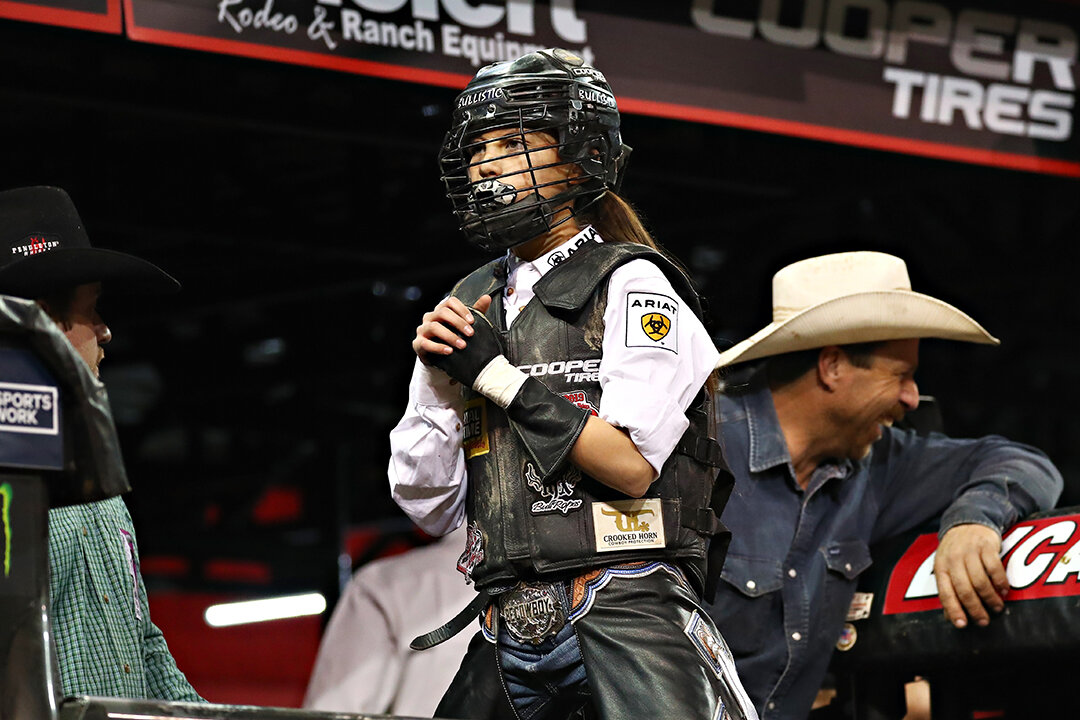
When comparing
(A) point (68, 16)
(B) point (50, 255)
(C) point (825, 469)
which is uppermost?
(A) point (68, 16)

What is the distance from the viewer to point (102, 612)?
3.01 m

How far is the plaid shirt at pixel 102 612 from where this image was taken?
2.92 metres

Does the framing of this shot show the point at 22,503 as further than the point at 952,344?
No

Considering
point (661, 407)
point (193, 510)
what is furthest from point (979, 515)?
point (193, 510)

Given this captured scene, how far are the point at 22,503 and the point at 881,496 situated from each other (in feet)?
9.17

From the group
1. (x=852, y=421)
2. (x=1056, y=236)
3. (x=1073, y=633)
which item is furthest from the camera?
(x=1056, y=236)

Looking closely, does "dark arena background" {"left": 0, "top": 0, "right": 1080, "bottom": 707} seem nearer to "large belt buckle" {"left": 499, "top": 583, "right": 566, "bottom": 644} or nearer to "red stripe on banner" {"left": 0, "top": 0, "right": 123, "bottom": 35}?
"red stripe on banner" {"left": 0, "top": 0, "right": 123, "bottom": 35}

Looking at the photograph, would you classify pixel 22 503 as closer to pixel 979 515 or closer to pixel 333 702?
pixel 979 515

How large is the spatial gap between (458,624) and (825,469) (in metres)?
1.50

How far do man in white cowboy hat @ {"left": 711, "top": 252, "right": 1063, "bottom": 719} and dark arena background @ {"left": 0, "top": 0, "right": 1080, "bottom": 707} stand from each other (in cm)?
59

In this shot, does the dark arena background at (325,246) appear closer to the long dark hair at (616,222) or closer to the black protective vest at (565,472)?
the long dark hair at (616,222)

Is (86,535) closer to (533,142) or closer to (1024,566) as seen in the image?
(533,142)

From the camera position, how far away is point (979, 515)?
3795 mm

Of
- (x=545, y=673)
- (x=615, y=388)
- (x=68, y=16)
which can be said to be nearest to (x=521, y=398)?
(x=615, y=388)
